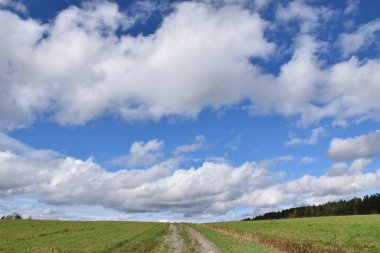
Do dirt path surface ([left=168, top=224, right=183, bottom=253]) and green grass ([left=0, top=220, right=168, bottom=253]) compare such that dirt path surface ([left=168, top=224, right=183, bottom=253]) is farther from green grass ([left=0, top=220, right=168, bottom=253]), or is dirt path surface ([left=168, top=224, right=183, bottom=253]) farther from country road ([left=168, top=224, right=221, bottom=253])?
green grass ([left=0, top=220, right=168, bottom=253])

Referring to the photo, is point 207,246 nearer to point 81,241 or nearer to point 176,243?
point 176,243

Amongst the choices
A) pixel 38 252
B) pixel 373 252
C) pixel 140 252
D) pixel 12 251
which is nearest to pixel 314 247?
pixel 373 252

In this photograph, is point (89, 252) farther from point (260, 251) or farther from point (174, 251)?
point (260, 251)

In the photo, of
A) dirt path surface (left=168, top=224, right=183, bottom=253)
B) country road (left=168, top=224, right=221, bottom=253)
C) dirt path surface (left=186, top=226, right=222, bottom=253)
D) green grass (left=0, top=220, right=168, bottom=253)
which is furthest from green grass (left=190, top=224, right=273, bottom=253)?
green grass (left=0, top=220, right=168, bottom=253)

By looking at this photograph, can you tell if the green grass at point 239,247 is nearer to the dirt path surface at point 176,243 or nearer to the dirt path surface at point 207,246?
the dirt path surface at point 207,246

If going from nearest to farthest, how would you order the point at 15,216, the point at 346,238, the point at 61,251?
the point at 61,251
the point at 346,238
the point at 15,216

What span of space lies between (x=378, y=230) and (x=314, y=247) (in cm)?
1093

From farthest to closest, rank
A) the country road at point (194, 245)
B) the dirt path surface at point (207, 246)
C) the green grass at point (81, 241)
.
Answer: the green grass at point (81, 241) → the country road at point (194, 245) → the dirt path surface at point (207, 246)

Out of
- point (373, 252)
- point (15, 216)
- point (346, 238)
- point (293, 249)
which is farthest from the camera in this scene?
point (15, 216)

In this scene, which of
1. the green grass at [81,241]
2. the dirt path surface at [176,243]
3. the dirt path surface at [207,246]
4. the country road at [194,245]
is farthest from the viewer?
the green grass at [81,241]

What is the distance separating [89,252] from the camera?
35.2m

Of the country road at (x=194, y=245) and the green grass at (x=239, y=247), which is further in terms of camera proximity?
the country road at (x=194, y=245)

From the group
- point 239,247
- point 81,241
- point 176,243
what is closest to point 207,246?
point 239,247

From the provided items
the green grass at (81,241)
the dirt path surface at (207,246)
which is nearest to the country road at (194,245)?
the dirt path surface at (207,246)
